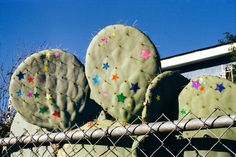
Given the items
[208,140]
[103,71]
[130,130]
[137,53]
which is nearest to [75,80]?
[103,71]

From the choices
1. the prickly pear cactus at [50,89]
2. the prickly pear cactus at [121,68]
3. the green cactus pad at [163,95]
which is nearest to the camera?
the green cactus pad at [163,95]

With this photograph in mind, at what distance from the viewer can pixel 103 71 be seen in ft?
9.65

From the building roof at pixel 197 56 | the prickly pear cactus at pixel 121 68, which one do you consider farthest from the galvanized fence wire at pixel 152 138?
the building roof at pixel 197 56

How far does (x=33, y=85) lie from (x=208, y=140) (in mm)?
1543

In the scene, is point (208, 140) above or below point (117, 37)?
A: below

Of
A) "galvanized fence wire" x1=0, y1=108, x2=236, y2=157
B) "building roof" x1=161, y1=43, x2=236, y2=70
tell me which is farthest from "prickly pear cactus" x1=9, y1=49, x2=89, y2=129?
"building roof" x1=161, y1=43, x2=236, y2=70

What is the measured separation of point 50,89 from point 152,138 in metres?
1.18

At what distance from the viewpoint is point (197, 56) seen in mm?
11320

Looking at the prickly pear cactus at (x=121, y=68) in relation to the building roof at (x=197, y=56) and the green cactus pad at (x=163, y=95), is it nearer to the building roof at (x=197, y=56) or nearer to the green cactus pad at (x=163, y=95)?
the green cactus pad at (x=163, y=95)

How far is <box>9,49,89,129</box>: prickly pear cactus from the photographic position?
306cm

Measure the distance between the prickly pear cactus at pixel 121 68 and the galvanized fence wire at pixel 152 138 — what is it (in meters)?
Result: 0.36

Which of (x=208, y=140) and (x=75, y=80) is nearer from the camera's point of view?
(x=208, y=140)

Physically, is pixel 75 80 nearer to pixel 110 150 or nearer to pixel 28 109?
pixel 28 109

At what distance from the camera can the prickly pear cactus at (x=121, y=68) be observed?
275cm
